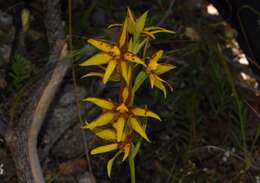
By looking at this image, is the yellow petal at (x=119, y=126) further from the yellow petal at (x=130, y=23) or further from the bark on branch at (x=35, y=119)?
the bark on branch at (x=35, y=119)

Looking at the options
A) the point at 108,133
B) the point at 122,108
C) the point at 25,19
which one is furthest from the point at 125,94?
the point at 25,19

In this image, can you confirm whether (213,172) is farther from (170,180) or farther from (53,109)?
(53,109)

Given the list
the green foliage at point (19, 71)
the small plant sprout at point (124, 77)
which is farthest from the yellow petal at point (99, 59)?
the green foliage at point (19, 71)

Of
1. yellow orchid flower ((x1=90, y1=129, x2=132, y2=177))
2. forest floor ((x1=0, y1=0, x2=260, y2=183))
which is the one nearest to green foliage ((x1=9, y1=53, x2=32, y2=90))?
forest floor ((x1=0, y1=0, x2=260, y2=183))

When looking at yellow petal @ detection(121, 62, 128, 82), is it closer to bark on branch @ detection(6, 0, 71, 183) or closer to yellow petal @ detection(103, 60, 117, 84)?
yellow petal @ detection(103, 60, 117, 84)

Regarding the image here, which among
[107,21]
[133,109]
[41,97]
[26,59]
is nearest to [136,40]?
[133,109]

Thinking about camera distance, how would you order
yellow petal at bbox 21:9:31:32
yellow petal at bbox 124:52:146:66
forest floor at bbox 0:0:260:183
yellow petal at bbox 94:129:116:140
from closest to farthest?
yellow petal at bbox 124:52:146:66
yellow petal at bbox 94:129:116:140
forest floor at bbox 0:0:260:183
yellow petal at bbox 21:9:31:32
